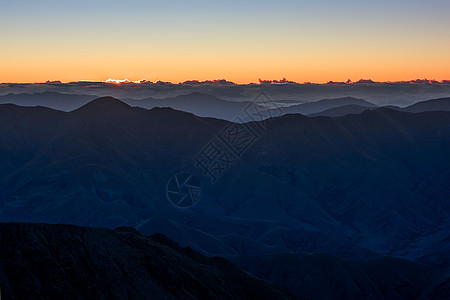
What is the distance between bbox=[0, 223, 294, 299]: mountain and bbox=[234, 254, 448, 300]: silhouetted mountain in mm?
33848

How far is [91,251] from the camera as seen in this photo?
2692 inches

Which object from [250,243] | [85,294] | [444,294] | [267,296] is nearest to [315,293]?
[444,294]

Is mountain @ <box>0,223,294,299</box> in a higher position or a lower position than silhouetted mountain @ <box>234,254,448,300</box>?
higher

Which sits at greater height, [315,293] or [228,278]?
[228,278]

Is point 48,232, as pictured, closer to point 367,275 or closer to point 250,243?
point 367,275

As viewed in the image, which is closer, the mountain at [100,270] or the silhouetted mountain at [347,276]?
the mountain at [100,270]

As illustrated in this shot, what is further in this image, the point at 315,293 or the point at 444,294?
the point at 315,293

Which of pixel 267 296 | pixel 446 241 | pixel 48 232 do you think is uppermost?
pixel 48 232

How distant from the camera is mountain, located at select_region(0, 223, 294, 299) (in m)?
60.7

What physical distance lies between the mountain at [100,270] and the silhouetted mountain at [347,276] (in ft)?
111

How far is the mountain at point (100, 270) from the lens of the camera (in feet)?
199

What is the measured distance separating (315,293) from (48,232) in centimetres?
5989

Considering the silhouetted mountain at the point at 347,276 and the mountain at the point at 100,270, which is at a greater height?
the mountain at the point at 100,270

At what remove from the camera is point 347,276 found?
367ft
